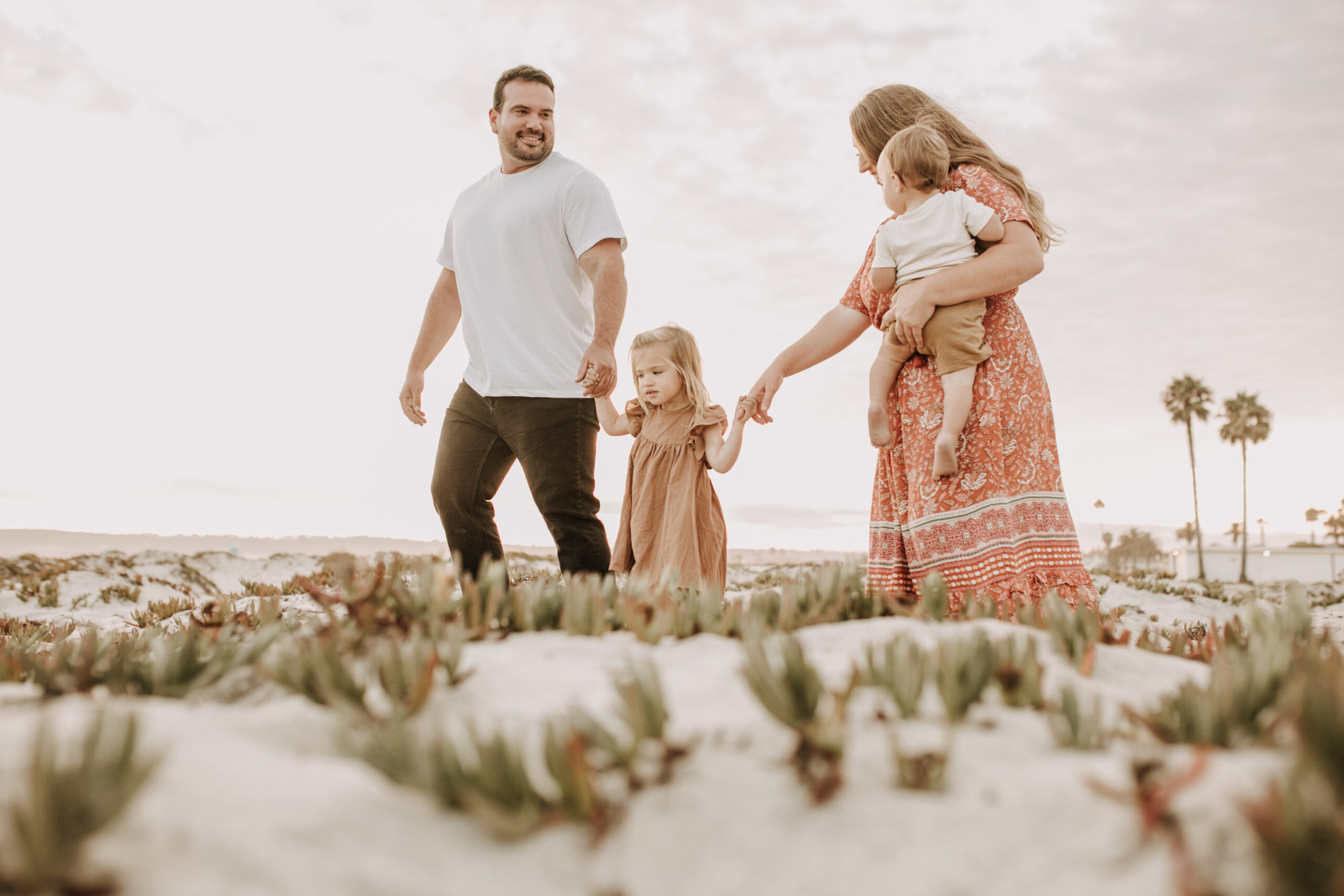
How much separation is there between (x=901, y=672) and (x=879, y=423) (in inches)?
106

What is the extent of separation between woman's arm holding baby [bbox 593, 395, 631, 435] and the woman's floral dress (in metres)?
2.62

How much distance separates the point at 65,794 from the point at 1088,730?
1486mm

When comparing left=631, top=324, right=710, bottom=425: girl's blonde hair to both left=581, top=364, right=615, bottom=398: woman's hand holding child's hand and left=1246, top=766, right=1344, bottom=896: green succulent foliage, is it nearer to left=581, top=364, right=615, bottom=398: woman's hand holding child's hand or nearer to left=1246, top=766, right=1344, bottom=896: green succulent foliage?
left=581, top=364, right=615, bottom=398: woman's hand holding child's hand

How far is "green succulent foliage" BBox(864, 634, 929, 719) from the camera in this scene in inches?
58.5

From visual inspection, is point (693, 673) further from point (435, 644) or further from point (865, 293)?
point (865, 293)

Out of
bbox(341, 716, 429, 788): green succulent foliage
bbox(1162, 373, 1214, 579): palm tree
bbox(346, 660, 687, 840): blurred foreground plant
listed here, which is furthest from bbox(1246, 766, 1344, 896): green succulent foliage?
bbox(1162, 373, 1214, 579): palm tree

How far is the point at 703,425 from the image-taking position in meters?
5.75

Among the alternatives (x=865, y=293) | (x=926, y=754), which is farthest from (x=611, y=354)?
(x=926, y=754)

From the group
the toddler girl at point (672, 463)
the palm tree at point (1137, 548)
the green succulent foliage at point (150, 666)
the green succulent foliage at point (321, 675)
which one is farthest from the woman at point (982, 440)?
the palm tree at point (1137, 548)

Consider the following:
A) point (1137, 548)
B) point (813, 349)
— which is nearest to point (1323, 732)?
point (813, 349)

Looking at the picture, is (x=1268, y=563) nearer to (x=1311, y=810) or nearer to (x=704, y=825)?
(x=1311, y=810)

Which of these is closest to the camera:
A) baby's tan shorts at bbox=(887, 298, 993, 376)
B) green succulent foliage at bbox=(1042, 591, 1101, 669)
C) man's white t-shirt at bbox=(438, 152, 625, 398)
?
green succulent foliage at bbox=(1042, 591, 1101, 669)

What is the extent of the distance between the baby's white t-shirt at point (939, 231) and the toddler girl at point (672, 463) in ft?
5.85

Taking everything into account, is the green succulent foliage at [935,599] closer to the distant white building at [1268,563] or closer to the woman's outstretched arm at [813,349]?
the woman's outstretched arm at [813,349]
